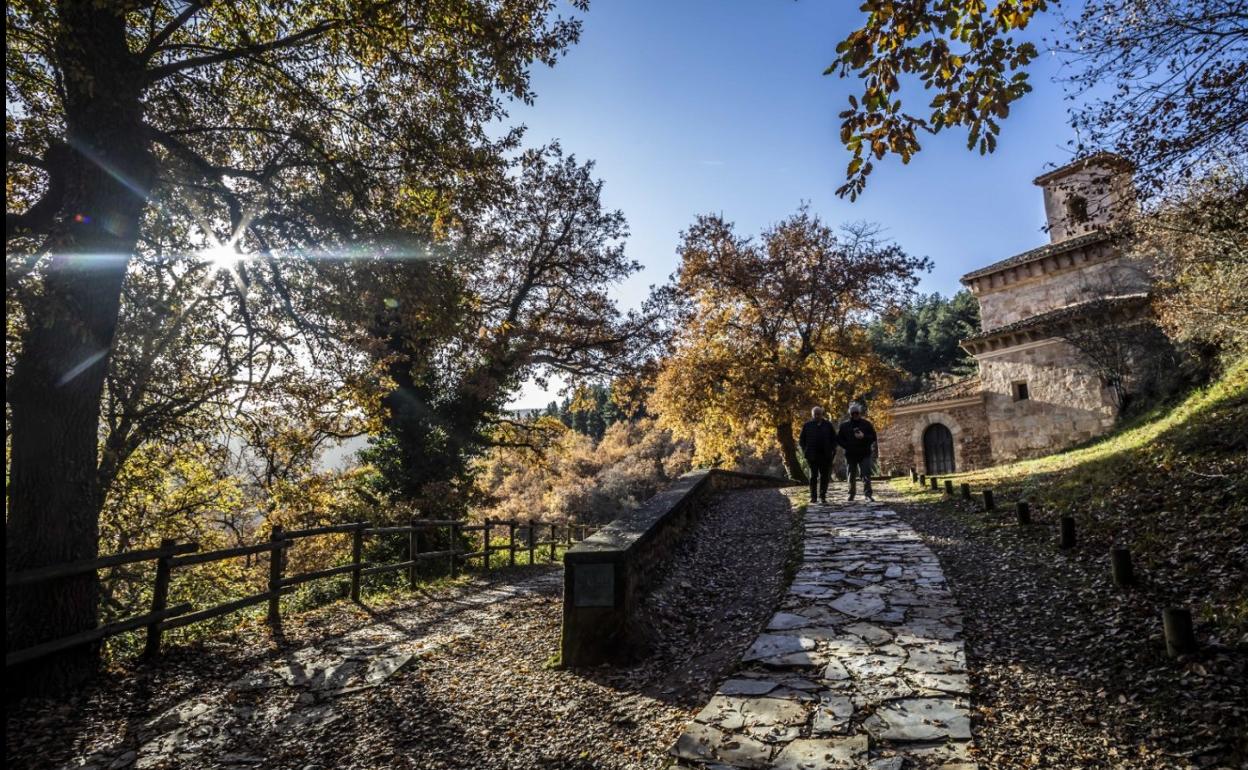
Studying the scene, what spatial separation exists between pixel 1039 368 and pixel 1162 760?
71.7 ft

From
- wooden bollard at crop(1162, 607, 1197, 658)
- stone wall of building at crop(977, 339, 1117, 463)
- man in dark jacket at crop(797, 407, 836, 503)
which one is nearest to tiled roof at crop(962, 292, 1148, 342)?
stone wall of building at crop(977, 339, 1117, 463)

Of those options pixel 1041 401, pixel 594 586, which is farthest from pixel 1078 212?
pixel 1041 401


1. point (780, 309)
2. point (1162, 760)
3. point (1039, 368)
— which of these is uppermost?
point (780, 309)

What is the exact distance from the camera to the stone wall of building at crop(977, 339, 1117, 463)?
1998 centimetres

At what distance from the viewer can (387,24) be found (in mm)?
7004

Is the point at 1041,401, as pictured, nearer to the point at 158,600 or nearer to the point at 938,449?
the point at 938,449

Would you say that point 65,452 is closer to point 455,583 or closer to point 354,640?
point 354,640

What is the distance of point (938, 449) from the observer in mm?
24750

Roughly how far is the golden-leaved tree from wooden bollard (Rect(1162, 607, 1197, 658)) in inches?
631

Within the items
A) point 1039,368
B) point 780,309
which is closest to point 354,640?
point 780,309

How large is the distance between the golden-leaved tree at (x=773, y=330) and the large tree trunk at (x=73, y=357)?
50.4 ft

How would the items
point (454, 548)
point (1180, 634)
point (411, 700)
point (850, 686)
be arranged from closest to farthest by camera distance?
point (1180, 634) → point (850, 686) → point (411, 700) → point (454, 548)

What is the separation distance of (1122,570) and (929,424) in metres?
21.4

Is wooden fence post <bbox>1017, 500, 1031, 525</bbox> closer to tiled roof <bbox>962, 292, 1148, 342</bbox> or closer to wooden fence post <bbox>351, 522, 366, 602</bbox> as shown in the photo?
wooden fence post <bbox>351, 522, 366, 602</bbox>
